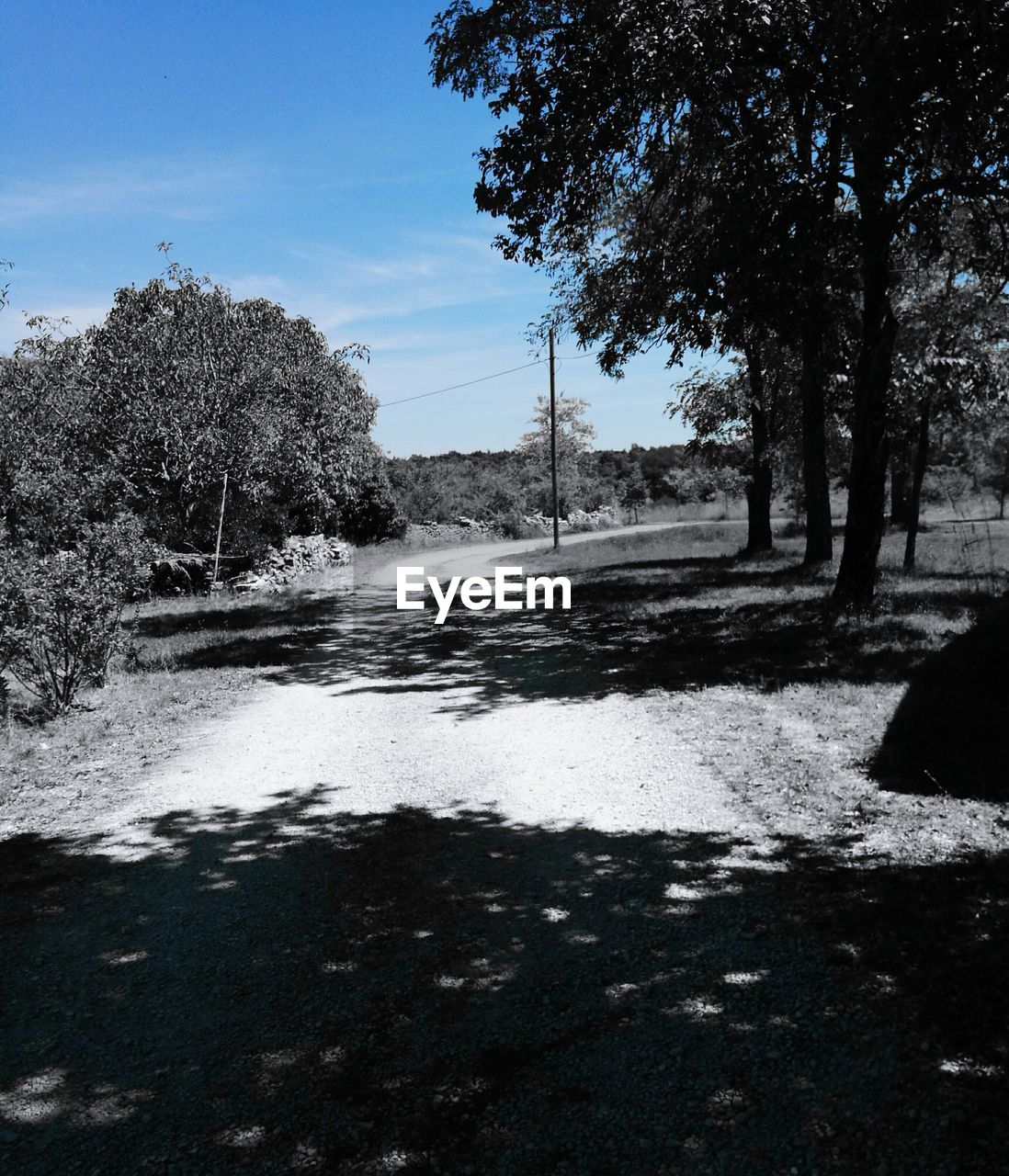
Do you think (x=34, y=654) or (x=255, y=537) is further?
(x=255, y=537)

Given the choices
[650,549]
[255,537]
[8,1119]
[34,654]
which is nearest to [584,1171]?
[8,1119]

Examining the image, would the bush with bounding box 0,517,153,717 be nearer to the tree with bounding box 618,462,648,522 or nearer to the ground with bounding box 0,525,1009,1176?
the ground with bounding box 0,525,1009,1176

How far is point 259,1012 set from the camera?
11.8 ft

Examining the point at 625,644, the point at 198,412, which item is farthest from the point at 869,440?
the point at 198,412

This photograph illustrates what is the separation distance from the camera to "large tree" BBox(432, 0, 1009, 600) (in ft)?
25.7

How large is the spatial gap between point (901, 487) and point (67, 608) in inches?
1266

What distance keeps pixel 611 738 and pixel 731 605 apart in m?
7.40

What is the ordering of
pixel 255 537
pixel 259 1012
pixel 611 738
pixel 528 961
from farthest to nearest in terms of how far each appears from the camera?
1. pixel 255 537
2. pixel 611 738
3. pixel 528 961
4. pixel 259 1012

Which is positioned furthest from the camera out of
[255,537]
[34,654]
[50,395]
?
[255,537]

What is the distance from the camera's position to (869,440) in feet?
39.3

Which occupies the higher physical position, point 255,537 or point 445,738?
point 255,537

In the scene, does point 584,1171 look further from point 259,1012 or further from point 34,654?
point 34,654

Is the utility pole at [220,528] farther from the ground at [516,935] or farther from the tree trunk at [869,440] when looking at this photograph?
the tree trunk at [869,440]

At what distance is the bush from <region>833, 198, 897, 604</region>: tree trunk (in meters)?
10.1
